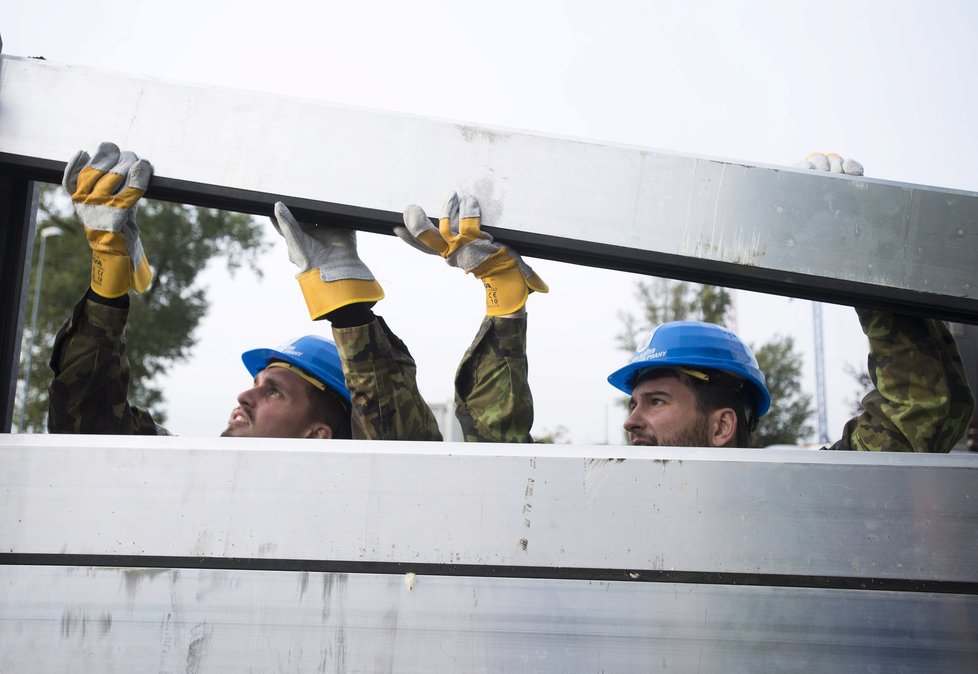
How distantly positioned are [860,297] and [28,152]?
66.0 inches

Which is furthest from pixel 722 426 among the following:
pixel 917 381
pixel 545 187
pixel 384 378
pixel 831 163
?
pixel 545 187

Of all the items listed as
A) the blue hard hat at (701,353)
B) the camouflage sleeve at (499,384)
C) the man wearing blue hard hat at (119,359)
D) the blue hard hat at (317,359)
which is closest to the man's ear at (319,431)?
the man wearing blue hard hat at (119,359)

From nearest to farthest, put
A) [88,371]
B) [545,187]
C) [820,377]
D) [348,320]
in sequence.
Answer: [545,187]
[348,320]
[88,371]
[820,377]

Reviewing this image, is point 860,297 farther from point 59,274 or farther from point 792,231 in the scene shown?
point 59,274

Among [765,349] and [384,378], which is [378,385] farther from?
[765,349]

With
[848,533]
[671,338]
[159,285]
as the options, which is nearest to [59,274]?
[159,285]

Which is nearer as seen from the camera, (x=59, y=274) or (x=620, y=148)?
(x=620, y=148)

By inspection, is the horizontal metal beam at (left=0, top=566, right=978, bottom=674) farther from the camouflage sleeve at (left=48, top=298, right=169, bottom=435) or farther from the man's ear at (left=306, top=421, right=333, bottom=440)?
the man's ear at (left=306, top=421, right=333, bottom=440)

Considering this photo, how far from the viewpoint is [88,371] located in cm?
266

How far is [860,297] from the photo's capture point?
5.16 ft

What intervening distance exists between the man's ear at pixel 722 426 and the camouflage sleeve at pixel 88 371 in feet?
6.63

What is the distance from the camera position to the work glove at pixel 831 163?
6.88 feet

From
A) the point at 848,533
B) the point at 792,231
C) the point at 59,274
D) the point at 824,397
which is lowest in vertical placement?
the point at 848,533

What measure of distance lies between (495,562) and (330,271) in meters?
1.06
